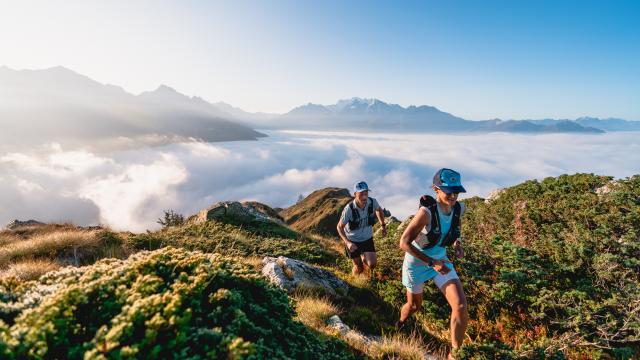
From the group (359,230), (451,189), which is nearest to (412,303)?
(451,189)

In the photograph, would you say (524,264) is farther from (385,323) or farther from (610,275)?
(385,323)

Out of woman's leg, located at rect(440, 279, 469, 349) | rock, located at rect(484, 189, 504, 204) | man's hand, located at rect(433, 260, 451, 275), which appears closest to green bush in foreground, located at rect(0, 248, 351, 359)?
man's hand, located at rect(433, 260, 451, 275)

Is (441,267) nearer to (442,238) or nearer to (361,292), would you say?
(442,238)

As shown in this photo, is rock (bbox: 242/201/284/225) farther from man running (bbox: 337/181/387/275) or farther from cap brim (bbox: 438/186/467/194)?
cap brim (bbox: 438/186/467/194)

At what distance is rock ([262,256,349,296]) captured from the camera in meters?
7.33

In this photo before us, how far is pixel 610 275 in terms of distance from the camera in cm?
612

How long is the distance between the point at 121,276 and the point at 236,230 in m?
11.6

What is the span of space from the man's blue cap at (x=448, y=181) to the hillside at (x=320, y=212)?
208 feet

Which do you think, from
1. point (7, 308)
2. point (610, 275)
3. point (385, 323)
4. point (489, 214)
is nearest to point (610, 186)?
point (489, 214)

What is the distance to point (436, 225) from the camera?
17.2ft

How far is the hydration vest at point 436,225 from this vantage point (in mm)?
5230

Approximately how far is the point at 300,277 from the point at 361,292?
189cm

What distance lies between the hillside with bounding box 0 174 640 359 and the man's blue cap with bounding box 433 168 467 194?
92.1 inches

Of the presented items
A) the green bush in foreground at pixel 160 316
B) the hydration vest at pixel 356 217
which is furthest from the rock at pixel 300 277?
the green bush in foreground at pixel 160 316
